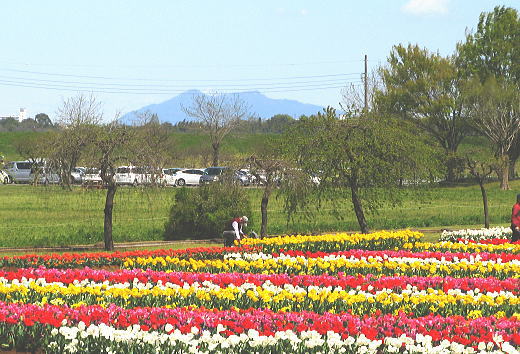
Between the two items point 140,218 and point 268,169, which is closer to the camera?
point 268,169

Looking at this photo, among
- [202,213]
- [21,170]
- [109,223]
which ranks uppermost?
[21,170]

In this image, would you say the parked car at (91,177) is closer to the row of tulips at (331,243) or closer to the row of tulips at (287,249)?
the row of tulips at (287,249)

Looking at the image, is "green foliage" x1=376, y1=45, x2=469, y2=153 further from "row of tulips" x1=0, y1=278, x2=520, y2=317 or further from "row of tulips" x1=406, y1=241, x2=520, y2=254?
"row of tulips" x1=0, y1=278, x2=520, y2=317

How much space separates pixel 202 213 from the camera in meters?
25.5

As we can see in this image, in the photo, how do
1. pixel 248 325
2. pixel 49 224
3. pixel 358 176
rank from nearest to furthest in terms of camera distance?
1. pixel 248 325
2. pixel 358 176
3. pixel 49 224

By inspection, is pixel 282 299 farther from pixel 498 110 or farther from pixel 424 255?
pixel 498 110

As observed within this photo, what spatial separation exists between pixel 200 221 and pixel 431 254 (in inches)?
402

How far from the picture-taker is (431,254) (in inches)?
656

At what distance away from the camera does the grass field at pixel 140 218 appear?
25031 mm

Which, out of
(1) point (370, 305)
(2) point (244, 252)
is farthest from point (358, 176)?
(1) point (370, 305)

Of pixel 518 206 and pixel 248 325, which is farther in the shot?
pixel 518 206

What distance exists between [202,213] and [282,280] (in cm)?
1306

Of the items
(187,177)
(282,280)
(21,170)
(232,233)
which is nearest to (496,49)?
(187,177)

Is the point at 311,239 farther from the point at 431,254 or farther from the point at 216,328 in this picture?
the point at 216,328
